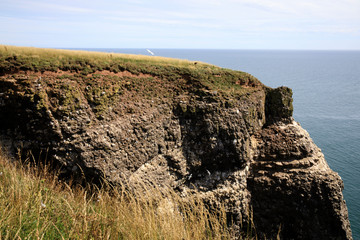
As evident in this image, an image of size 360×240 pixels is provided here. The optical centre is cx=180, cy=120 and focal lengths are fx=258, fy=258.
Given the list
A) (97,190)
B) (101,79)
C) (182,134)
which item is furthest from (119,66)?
(97,190)

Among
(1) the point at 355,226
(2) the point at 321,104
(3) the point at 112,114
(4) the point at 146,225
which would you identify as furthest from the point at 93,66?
(2) the point at 321,104

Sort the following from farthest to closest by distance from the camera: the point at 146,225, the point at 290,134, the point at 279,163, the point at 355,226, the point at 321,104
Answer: the point at 321,104
the point at 355,226
the point at 290,134
the point at 279,163
the point at 146,225

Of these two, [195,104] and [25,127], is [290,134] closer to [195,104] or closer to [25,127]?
[195,104]

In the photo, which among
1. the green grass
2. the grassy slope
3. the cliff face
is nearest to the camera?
the grassy slope

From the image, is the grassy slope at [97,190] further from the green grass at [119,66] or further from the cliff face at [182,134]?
the cliff face at [182,134]

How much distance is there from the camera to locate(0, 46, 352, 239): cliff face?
13266 mm

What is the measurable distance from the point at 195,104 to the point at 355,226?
88.4 ft

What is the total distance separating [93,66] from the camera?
54.3ft

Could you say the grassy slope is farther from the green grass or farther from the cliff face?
the cliff face

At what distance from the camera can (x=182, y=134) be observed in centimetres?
1834

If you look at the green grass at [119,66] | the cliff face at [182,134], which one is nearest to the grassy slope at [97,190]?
the green grass at [119,66]

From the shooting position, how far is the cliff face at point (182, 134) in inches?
522

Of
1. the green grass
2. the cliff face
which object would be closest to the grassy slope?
the green grass

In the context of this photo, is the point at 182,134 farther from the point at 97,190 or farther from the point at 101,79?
the point at 97,190
